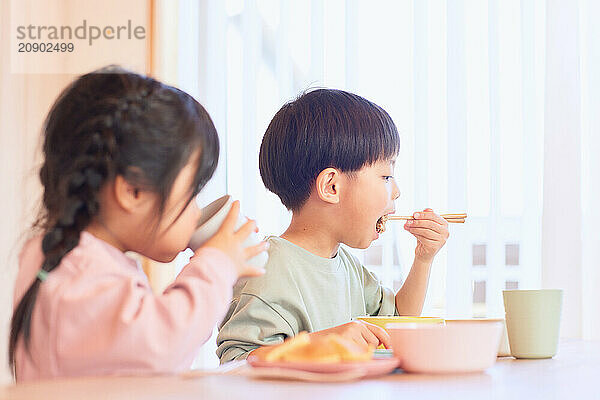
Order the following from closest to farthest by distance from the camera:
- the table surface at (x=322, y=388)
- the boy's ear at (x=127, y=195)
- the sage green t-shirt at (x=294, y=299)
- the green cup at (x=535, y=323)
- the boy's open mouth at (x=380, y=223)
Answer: the table surface at (x=322, y=388) → the boy's ear at (x=127, y=195) → the green cup at (x=535, y=323) → the sage green t-shirt at (x=294, y=299) → the boy's open mouth at (x=380, y=223)

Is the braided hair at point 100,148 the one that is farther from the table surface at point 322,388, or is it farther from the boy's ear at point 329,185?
the boy's ear at point 329,185

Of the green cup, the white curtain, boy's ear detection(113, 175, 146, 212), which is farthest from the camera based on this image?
the white curtain

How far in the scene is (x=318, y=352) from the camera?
729 millimetres

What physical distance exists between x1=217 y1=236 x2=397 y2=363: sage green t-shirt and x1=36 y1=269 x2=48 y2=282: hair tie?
16.1 inches

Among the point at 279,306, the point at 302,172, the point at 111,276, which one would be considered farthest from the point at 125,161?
the point at 302,172

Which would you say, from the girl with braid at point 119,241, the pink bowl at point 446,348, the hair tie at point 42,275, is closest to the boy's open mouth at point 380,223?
the girl with braid at point 119,241

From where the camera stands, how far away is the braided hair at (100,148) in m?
0.82

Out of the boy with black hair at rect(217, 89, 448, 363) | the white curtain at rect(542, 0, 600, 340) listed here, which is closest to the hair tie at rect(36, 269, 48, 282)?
the boy with black hair at rect(217, 89, 448, 363)

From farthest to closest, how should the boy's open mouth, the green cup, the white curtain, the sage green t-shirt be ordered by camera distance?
the white curtain, the boy's open mouth, the sage green t-shirt, the green cup

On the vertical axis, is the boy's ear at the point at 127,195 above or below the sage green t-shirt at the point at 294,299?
above

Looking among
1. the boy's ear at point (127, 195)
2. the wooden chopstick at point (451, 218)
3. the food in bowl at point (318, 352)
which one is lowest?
the food in bowl at point (318, 352)

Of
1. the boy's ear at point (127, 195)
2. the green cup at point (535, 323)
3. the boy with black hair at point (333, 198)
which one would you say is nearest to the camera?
the boy's ear at point (127, 195)

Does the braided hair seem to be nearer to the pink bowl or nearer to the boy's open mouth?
the pink bowl

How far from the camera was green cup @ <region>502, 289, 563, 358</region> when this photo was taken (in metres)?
0.96
